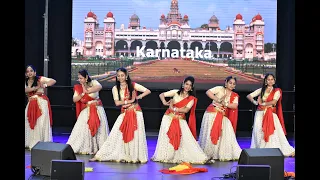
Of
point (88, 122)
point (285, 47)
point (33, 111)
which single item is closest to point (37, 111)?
point (33, 111)

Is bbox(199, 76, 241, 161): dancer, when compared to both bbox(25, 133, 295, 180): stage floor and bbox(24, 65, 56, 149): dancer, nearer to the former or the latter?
bbox(25, 133, 295, 180): stage floor

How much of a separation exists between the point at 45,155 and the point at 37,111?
2794 millimetres

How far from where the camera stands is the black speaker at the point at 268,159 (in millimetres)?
5266

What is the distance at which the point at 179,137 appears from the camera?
23.9 ft

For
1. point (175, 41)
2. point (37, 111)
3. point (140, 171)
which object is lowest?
point (140, 171)

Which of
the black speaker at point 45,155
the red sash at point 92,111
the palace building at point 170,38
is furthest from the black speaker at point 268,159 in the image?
the palace building at point 170,38

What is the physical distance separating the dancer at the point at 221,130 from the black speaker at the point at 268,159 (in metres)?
2.16

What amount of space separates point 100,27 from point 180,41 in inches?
58.3

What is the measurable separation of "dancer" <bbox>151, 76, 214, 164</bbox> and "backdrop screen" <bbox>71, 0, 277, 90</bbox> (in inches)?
100

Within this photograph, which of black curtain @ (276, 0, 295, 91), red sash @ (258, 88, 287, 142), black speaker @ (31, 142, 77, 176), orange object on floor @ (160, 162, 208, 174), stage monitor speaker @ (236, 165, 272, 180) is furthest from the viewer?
black curtain @ (276, 0, 295, 91)

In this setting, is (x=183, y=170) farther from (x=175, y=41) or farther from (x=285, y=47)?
(x=285, y=47)

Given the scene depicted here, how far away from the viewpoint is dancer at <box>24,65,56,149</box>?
8.15 metres

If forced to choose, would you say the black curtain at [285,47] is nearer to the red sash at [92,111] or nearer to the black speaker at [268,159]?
the red sash at [92,111]

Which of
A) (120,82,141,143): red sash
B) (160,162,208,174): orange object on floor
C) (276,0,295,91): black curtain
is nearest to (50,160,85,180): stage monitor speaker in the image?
(160,162,208,174): orange object on floor
